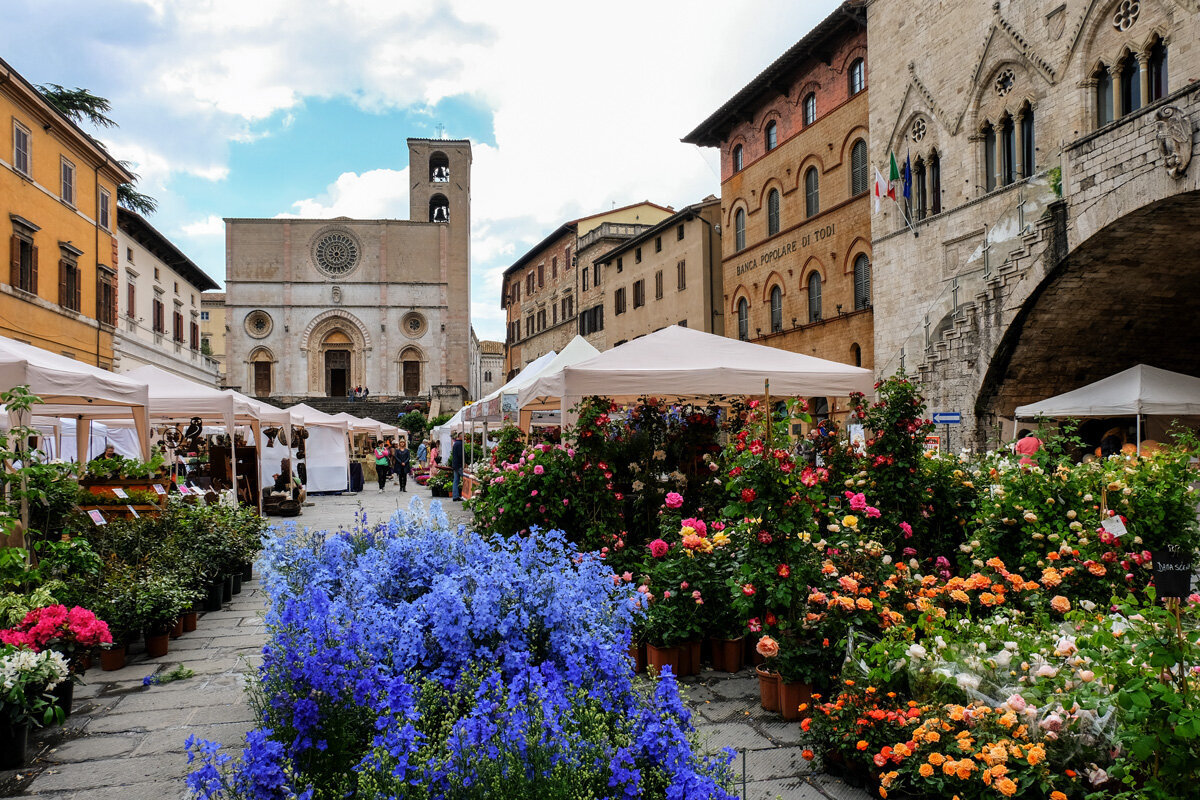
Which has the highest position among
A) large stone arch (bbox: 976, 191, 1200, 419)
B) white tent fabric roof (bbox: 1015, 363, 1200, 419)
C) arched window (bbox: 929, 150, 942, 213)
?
arched window (bbox: 929, 150, 942, 213)

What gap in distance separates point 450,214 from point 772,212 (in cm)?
3246

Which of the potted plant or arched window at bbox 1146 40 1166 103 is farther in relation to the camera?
arched window at bbox 1146 40 1166 103

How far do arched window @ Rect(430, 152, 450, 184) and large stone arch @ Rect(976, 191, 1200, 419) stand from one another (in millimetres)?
47327

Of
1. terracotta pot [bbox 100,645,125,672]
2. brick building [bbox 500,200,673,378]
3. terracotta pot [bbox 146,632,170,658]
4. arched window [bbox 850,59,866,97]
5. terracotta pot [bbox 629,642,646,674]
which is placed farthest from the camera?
brick building [bbox 500,200,673,378]

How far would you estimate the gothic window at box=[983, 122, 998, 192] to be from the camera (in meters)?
18.4

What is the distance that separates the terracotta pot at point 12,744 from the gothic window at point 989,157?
65.1ft

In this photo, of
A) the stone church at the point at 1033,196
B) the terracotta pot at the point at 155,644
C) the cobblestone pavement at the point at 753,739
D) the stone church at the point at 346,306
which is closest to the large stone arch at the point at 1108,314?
the stone church at the point at 1033,196

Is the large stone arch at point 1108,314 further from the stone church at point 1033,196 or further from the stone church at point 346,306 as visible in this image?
the stone church at point 346,306

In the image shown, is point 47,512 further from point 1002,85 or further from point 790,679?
point 1002,85

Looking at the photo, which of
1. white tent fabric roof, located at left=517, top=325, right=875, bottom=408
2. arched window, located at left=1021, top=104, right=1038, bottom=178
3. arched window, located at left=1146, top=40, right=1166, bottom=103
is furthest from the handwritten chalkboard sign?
arched window, located at left=1021, top=104, right=1038, bottom=178

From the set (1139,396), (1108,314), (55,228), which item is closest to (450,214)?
(55,228)

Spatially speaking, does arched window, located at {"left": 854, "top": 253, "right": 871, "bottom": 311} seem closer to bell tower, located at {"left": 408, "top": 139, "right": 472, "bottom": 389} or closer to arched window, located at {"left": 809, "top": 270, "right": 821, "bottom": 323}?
arched window, located at {"left": 809, "top": 270, "right": 821, "bottom": 323}

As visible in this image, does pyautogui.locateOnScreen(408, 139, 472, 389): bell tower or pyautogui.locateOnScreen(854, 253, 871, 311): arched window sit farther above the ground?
pyautogui.locateOnScreen(408, 139, 472, 389): bell tower

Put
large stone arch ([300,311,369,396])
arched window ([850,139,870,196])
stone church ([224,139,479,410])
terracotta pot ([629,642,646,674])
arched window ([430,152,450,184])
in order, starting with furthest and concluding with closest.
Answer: arched window ([430,152,450,184]) < large stone arch ([300,311,369,396]) < stone church ([224,139,479,410]) < arched window ([850,139,870,196]) < terracotta pot ([629,642,646,674])
